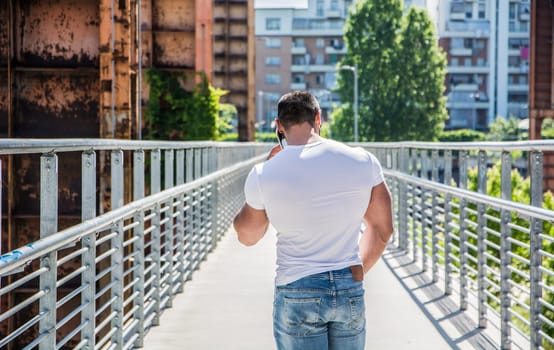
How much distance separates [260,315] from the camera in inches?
347

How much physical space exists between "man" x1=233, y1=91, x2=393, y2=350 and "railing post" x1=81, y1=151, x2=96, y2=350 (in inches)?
73.9

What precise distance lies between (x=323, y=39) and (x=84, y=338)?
111214mm

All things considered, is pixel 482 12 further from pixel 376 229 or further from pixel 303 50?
pixel 376 229

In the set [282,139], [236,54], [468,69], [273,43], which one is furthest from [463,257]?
[273,43]

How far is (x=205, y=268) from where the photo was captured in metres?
12.2

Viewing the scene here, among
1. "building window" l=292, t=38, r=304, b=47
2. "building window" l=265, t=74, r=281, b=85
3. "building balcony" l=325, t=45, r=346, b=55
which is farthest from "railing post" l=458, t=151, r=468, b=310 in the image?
"building window" l=292, t=38, r=304, b=47

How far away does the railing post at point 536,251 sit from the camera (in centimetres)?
623

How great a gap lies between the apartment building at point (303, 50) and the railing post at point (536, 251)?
108250mm

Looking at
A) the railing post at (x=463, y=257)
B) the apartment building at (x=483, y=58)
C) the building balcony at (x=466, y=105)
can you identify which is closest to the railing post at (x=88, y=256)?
the railing post at (x=463, y=257)

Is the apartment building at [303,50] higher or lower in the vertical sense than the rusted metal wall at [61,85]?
higher

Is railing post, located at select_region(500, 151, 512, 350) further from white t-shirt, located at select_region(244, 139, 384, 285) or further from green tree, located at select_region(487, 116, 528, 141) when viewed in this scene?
green tree, located at select_region(487, 116, 528, 141)

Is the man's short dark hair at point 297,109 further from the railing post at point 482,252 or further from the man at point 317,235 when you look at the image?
the railing post at point 482,252

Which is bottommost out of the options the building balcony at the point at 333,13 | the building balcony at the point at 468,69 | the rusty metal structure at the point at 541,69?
the rusty metal structure at the point at 541,69

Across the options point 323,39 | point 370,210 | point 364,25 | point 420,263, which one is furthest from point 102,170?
point 323,39
